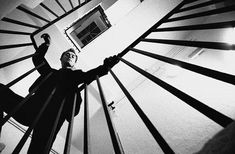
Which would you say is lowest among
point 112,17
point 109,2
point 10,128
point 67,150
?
point 10,128

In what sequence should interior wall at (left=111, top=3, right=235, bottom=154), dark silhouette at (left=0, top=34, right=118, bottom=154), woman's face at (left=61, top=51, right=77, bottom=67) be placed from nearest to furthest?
dark silhouette at (left=0, top=34, right=118, bottom=154)
interior wall at (left=111, top=3, right=235, bottom=154)
woman's face at (left=61, top=51, right=77, bottom=67)

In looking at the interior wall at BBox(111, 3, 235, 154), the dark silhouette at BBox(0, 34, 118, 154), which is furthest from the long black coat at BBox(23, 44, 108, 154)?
the interior wall at BBox(111, 3, 235, 154)

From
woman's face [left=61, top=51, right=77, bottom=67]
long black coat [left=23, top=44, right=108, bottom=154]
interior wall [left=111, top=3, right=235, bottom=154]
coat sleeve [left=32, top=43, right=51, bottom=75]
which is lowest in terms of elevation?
interior wall [left=111, top=3, right=235, bottom=154]

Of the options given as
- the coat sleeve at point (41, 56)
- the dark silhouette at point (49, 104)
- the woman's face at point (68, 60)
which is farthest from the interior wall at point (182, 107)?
the coat sleeve at point (41, 56)

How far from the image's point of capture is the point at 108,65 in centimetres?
135

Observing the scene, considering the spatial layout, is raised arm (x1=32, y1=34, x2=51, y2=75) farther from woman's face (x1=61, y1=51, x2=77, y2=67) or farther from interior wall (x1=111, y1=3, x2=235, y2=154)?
interior wall (x1=111, y1=3, x2=235, y2=154)

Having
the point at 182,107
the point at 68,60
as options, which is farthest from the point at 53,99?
the point at 182,107

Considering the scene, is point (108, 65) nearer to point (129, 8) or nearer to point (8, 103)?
point (8, 103)

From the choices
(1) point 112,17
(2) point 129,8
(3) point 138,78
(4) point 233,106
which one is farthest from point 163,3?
(4) point 233,106

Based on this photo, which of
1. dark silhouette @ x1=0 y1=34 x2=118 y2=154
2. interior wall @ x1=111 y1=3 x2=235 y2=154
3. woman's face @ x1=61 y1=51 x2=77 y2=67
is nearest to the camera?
dark silhouette @ x1=0 y1=34 x2=118 y2=154

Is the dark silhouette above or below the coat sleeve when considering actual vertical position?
below

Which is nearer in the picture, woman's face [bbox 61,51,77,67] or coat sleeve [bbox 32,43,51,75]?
coat sleeve [bbox 32,43,51,75]

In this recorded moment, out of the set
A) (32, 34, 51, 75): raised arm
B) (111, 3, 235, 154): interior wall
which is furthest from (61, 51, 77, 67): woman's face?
(111, 3, 235, 154): interior wall

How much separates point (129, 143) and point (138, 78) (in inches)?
62.5
